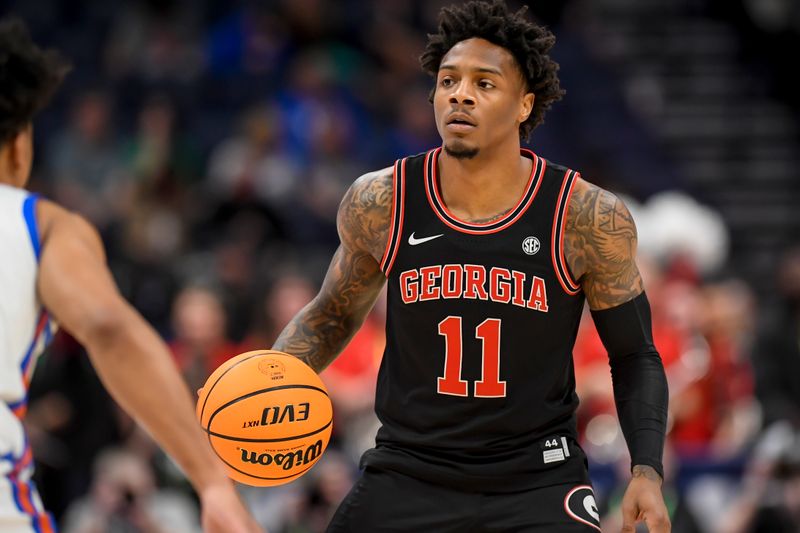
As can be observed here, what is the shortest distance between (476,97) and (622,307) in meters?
0.87

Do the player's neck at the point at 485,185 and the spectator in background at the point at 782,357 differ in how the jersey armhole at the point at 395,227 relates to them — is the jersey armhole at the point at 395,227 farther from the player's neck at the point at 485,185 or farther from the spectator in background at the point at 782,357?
the spectator in background at the point at 782,357

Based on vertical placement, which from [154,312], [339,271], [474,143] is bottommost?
[154,312]

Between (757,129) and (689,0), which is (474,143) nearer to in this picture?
(757,129)

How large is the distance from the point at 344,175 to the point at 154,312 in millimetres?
2345

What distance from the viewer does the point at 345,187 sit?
457 inches

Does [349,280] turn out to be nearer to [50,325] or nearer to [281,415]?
[281,415]

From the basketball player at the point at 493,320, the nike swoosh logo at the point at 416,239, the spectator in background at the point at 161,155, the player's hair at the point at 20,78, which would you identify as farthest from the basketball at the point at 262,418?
the spectator in background at the point at 161,155

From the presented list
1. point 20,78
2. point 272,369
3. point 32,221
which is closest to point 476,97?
point 272,369

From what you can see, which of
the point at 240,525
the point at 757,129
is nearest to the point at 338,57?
the point at 757,129

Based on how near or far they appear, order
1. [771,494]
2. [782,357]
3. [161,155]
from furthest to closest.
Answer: [161,155]
[782,357]
[771,494]

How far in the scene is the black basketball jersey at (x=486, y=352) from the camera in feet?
14.5

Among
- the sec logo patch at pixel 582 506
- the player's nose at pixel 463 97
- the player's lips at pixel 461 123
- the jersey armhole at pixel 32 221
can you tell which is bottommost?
the sec logo patch at pixel 582 506

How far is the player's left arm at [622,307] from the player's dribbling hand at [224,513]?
1.74m

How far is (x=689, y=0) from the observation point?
16.4 metres
